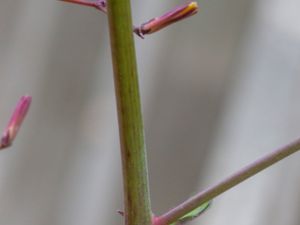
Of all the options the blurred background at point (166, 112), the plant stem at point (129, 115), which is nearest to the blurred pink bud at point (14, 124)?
the plant stem at point (129, 115)

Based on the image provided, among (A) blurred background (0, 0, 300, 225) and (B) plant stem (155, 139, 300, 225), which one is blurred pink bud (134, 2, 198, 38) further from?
(A) blurred background (0, 0, 300, 225)

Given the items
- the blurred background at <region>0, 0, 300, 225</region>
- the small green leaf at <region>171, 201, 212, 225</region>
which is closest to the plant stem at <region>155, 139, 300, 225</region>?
the small green leaf at <region>171, 201, 212, 225</region>

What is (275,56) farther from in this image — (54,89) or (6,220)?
(6,220)

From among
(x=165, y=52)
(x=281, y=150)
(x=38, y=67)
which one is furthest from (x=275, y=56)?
(x=281, y=150)

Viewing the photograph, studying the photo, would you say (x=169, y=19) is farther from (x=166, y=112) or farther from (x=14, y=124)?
(x=166, y=112)

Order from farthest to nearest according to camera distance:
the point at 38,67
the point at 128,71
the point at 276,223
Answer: the point at 38,67, the point at 276,223, the point at 128,71

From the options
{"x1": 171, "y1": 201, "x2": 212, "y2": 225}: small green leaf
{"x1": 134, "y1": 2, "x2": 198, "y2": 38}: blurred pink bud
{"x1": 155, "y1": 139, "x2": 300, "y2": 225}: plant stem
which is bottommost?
{"x1": 171, "y1": 201, "x2": 212, "y2": 225}: small green leaf
